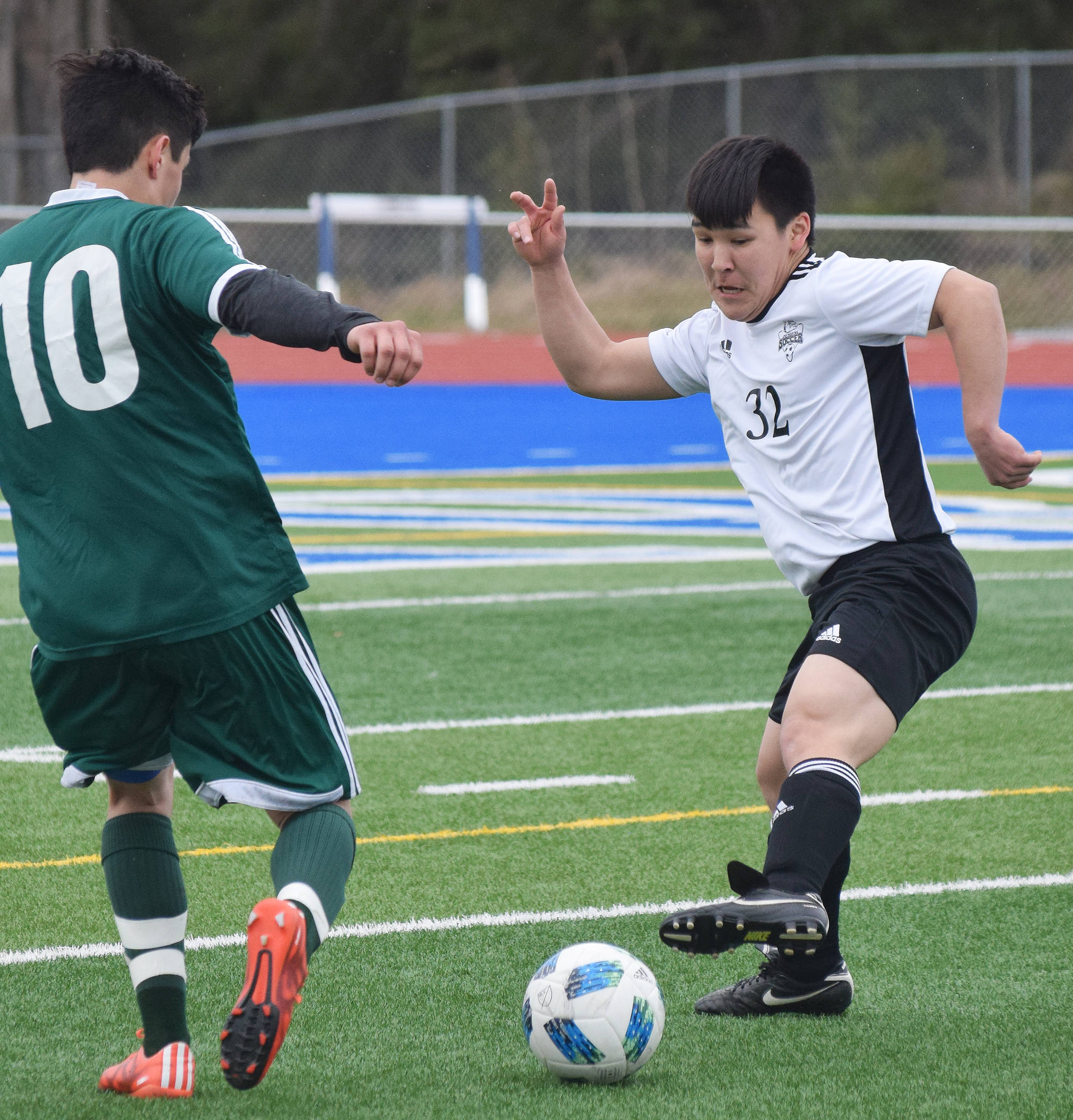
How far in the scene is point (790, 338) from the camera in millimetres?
3545

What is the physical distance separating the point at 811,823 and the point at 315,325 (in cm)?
128

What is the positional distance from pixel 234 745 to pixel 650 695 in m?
4.12

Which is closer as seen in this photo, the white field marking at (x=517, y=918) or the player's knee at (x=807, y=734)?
the player's knee at (x=807, y=734)

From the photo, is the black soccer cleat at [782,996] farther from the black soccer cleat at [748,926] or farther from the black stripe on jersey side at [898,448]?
the black stripe on jersey side at [898,448]

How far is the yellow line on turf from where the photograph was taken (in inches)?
195

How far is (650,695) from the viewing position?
705cm

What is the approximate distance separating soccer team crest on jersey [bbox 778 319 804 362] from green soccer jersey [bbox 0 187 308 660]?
1143mm

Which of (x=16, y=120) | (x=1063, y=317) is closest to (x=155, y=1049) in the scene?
(x=1063, y=317)

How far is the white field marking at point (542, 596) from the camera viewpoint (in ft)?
29.7

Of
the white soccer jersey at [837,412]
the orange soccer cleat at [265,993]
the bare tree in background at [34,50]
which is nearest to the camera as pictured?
the orange soccer cleat at [265,993]

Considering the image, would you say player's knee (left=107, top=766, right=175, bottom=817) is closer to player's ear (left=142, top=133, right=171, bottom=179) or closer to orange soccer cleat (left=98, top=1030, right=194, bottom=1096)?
orange soccer cleat (left=98, top=1030, right=194, bottom=1096)

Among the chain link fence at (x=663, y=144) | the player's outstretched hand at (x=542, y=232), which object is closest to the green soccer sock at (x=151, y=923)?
the player's outstretched hand at (x=542, y=232)

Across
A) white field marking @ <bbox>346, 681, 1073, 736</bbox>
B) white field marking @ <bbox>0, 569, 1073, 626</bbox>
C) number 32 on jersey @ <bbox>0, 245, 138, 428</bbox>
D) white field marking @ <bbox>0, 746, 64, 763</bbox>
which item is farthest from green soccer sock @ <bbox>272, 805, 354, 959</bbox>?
white field marking @ <bbox>0, 569, 1073, 626</bbox>

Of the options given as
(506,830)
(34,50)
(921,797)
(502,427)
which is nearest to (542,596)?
(921,797)
